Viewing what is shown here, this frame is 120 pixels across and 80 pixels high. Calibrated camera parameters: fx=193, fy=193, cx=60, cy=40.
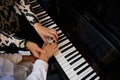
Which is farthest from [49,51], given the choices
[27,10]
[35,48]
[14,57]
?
[27,10]

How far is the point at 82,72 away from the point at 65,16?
1.48ft

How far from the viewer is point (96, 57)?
123cm

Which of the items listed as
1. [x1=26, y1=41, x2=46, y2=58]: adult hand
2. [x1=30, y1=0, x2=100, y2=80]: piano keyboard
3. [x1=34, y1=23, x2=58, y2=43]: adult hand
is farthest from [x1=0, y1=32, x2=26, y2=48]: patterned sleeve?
[x1=30, y1=0, x2=100, y2=80]: piano keyboard

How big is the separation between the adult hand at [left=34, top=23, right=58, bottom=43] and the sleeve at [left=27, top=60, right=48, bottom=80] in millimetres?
186

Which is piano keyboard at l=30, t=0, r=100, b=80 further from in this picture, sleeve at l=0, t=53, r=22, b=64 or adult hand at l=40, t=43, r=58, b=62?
sleeve at l=0, t=53, r=22, b=64

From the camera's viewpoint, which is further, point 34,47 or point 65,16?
point 65,16

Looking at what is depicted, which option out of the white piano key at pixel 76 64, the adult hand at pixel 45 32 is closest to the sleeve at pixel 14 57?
the adult hand at pixel 45 32

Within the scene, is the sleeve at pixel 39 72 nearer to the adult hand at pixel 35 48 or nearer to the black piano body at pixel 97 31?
the adult hand at pixel 35 48

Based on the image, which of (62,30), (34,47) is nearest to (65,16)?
(62,30)

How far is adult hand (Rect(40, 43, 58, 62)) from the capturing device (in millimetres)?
1234

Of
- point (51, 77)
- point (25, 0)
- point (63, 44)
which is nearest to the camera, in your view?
point (63, 44)

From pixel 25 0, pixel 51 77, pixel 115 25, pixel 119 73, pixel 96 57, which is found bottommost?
pixel 51 77

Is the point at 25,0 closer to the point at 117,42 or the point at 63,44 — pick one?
the point at 63,44

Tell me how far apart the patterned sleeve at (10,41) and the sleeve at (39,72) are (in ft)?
0.59
